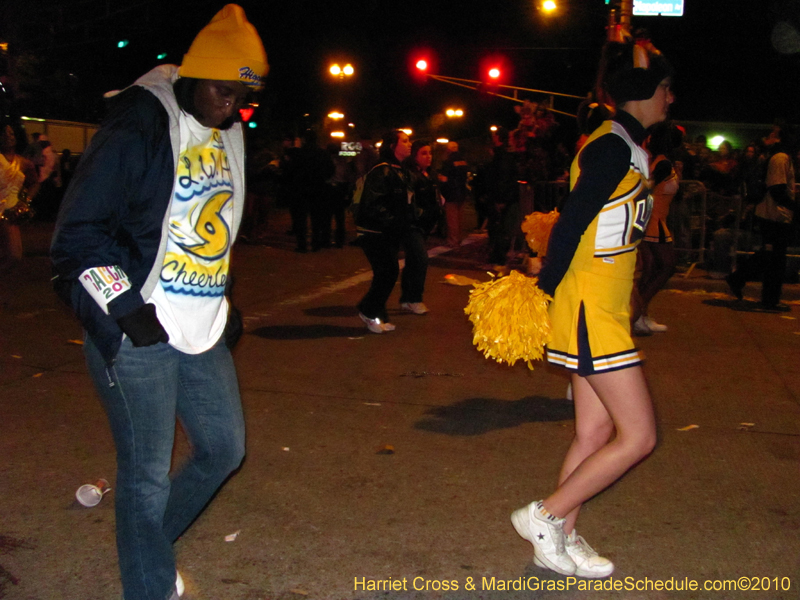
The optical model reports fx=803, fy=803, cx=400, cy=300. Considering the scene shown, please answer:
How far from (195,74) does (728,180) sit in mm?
12075

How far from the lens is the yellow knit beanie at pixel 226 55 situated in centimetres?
255

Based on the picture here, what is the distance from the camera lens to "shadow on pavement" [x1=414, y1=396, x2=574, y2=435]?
4992mm

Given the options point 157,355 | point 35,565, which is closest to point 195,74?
point 157,355

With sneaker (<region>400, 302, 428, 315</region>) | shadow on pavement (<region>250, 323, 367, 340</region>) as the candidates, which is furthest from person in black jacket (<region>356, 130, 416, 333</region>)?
sneaker (<region>400, 302, 428, 315</region>)

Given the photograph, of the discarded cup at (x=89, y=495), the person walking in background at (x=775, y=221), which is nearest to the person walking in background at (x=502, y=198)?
the person walking in background at (x=775, y=221)

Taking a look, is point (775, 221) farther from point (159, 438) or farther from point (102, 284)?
point (102, 284)

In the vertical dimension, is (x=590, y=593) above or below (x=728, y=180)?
below

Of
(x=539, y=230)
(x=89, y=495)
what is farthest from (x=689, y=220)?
(x=89, y=495)

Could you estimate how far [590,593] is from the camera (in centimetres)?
310

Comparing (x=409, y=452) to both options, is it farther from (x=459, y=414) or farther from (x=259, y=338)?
(x=259, y=338)

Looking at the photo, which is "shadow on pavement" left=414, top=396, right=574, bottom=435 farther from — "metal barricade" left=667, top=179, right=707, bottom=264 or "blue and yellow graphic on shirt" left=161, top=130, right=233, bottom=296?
"metal barricade" left=667, top=179, right=707, bottom=264

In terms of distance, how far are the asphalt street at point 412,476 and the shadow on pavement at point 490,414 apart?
2 cm

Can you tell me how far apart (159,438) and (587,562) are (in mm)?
1754

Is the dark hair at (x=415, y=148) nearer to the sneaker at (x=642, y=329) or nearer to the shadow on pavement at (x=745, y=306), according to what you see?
the sneaker at (x=642, y=329)
